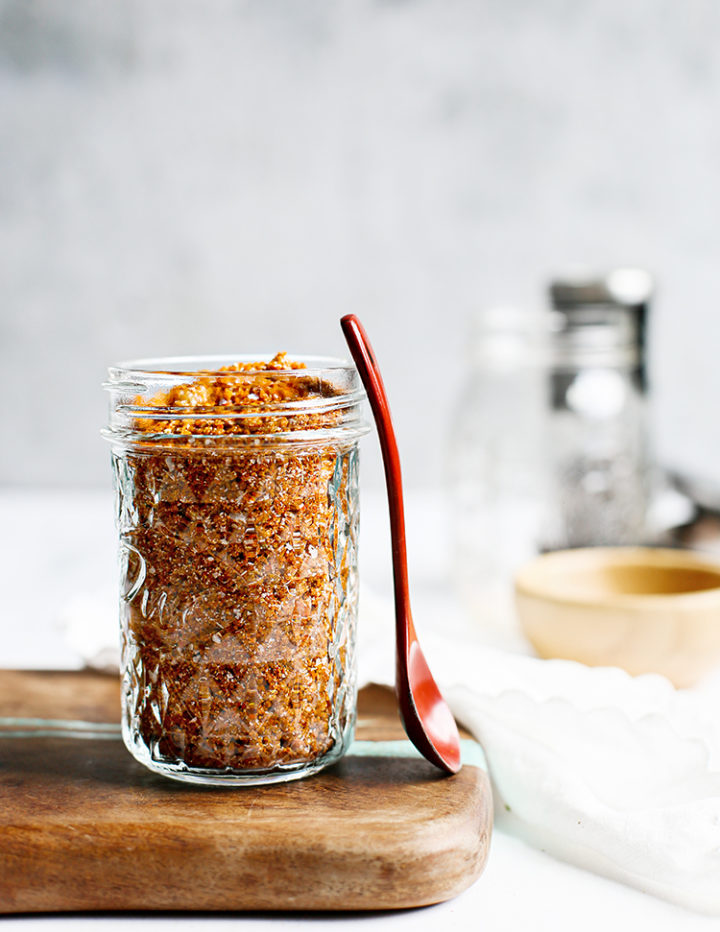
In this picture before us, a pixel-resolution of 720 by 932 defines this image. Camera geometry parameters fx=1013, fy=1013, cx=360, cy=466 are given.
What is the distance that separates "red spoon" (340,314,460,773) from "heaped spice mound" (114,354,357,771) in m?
0.03

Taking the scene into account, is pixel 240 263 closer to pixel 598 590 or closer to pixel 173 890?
pixel 598 590

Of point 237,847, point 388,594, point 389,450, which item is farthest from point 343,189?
A: point 237,847

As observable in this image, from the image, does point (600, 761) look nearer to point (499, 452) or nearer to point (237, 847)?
point (237, 847)

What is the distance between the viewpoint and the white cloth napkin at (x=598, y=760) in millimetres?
555

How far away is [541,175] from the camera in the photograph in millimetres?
1837

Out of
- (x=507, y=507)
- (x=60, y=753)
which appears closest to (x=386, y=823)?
(x=60, y=753)

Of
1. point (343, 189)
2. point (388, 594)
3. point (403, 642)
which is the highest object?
point (343, 189)

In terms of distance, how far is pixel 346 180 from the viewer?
1838 mm

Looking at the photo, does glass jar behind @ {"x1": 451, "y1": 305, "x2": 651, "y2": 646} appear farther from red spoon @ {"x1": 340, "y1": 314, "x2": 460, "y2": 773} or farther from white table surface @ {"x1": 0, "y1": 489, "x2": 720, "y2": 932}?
red spoon @ {"x1": 340, "y1": 314, "x2": 460, "y2": 773}

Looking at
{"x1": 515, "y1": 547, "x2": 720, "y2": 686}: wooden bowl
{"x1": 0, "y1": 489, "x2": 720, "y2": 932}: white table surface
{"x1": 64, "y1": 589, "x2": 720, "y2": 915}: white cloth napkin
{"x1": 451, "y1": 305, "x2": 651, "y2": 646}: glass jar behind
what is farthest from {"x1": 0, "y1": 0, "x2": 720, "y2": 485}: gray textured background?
{"x1": 64, "y1": 589, "x2": 720, "y2": 915}: white cloth napkin

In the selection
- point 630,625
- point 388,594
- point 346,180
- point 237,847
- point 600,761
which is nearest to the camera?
point 237,847

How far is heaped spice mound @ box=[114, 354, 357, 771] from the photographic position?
1.84ft

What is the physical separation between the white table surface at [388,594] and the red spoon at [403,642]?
0.07 metres

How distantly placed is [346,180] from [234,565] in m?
1.40
